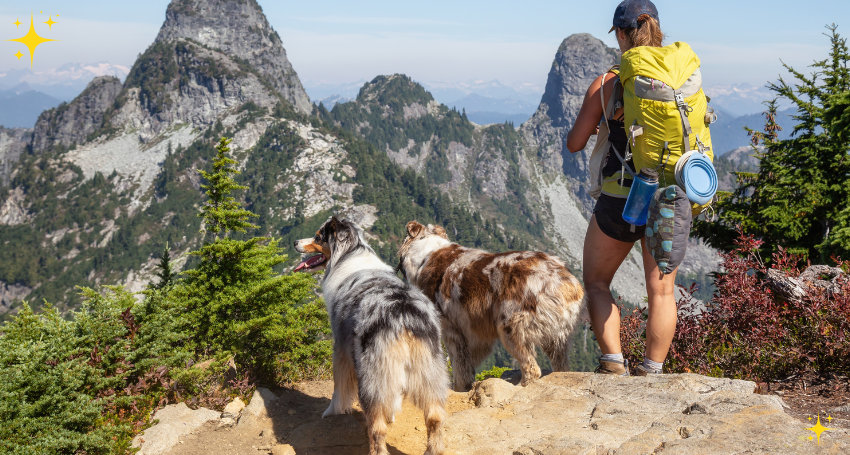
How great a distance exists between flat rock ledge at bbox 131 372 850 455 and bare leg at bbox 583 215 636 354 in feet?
1.92

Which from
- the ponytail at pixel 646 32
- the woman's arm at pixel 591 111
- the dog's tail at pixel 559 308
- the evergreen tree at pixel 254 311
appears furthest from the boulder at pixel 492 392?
the ponytail at pixel 646 32

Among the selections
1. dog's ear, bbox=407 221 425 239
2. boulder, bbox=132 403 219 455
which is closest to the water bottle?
dog's ear, bbox=407 221 425 239

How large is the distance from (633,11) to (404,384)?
4.05 metres

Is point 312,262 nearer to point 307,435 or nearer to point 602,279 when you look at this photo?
point 307,435

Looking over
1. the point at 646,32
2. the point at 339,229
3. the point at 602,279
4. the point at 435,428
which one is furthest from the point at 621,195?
the point at 339,229

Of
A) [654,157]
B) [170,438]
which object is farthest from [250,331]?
[654,157]

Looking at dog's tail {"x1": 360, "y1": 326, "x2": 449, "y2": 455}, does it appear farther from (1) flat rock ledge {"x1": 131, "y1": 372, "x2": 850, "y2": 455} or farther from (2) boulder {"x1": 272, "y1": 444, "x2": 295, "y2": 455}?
(2) boulder {"x1": 272, "y1": 444, "x2": 295, "y2": 455}

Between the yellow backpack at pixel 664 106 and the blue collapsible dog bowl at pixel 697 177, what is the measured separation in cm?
6

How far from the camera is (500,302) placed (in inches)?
247

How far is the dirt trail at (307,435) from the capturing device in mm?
5395

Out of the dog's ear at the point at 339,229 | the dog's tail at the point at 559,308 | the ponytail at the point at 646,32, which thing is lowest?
the dog's tail at the point at 559,308

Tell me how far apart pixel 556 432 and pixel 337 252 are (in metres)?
3.53

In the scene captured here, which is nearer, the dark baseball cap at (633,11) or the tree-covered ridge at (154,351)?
the dark baseball cap at (633,11)

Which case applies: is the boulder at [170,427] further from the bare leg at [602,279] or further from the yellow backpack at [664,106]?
the yellow backpack at [664,106]
